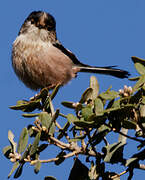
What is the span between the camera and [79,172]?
2025 mm

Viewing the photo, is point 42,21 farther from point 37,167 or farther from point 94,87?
point 37,167

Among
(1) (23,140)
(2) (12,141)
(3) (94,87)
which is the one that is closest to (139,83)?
(3) (94,87)

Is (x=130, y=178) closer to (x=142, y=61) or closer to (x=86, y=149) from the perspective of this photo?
(x=86, y=149)

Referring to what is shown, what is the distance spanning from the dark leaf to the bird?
2.66 metres

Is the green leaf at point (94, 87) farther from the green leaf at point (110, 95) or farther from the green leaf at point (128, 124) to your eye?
the green leaf at point (128, 124)

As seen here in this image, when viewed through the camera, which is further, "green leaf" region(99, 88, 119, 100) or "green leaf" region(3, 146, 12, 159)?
"green leaf" region(3, 146, 12, 159)

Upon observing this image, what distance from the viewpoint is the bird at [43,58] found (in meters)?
4.73

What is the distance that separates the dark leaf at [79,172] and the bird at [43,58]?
2657 millimetres

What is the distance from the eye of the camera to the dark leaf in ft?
6.62

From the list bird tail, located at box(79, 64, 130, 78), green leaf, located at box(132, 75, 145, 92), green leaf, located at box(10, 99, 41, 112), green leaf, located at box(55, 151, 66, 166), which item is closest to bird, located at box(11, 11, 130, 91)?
bird tail, located at box(79, 64, 130, 78)

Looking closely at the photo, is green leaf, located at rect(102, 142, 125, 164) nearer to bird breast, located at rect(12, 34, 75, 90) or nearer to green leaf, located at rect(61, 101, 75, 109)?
green leaf, located at rect(61, 101, 75, 109)

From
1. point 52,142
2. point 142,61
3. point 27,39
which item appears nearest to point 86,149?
point 52,142

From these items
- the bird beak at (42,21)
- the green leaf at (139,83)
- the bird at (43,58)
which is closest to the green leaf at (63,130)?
the green leaf at (139,83)

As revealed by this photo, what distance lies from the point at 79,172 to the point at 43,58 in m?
2.91
